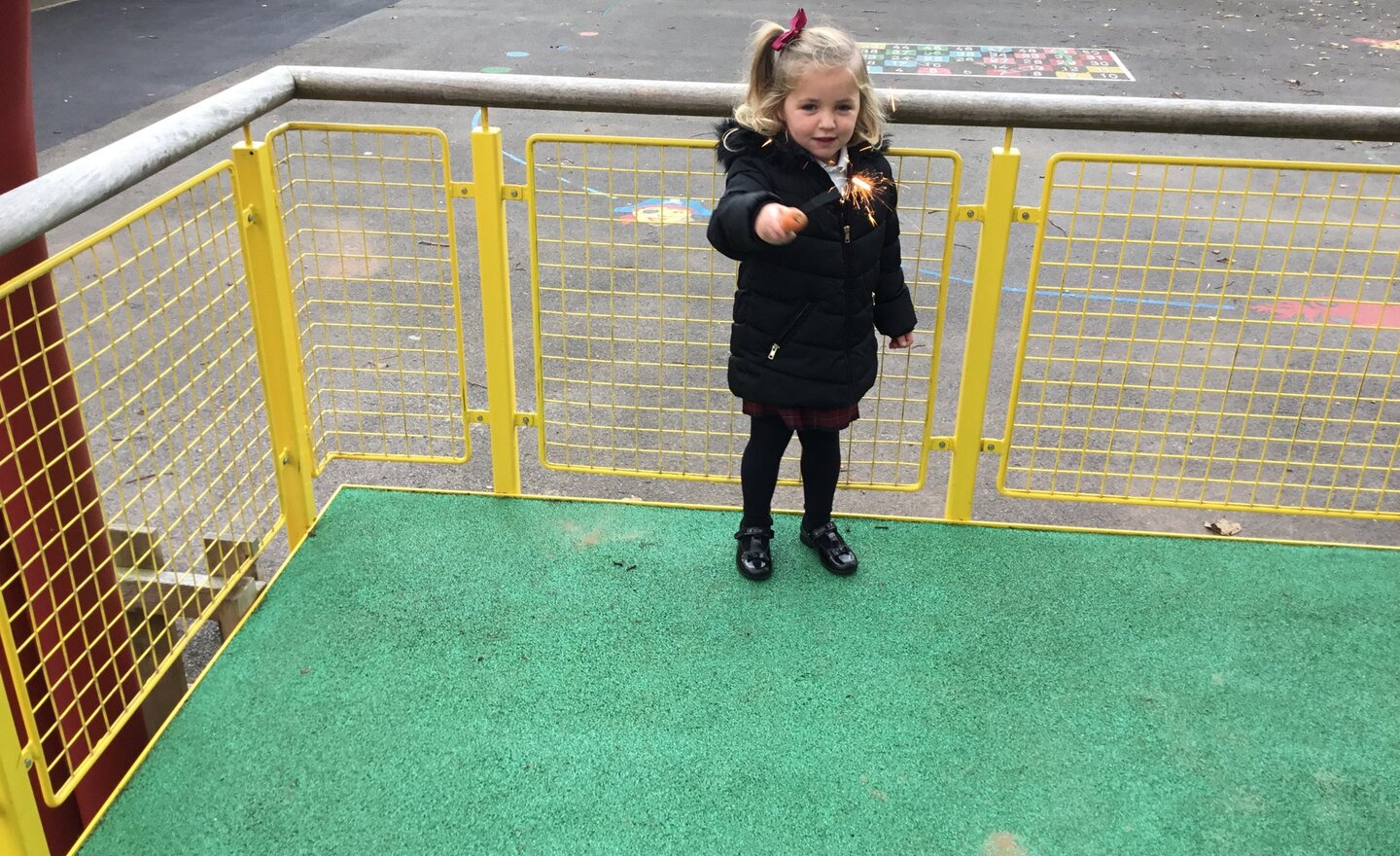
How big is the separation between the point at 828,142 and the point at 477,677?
1.57 meters

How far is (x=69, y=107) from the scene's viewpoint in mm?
9773

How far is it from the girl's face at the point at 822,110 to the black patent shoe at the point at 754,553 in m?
1.12

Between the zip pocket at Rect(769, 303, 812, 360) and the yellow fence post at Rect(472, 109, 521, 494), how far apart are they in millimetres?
853

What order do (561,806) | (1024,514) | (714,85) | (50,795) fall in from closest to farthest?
1. (50,795)
2. (561,806)
3. (714,85)
4. (1024,514)

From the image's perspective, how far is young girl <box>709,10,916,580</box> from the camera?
8.78 ft

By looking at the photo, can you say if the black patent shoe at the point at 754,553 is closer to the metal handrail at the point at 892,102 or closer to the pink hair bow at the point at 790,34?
the metal handrail at the point at 892,102

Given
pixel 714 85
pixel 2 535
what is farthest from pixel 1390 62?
pixel 2 535

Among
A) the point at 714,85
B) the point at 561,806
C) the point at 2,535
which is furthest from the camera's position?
the point at 714,85

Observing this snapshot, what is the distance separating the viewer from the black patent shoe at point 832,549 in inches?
130

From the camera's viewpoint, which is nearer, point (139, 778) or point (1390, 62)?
point (139, 778)

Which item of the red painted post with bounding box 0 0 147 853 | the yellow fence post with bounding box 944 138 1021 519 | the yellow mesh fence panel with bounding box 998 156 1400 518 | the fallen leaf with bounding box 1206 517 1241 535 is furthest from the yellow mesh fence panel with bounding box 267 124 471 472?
the fallen leaf with bounding box 1206 517 1241 535

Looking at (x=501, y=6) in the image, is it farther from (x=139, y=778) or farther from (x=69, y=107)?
(x=139, y=778)

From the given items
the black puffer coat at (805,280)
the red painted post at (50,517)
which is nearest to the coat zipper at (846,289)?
the black puffer coat at (805,280)

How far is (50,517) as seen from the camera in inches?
110
